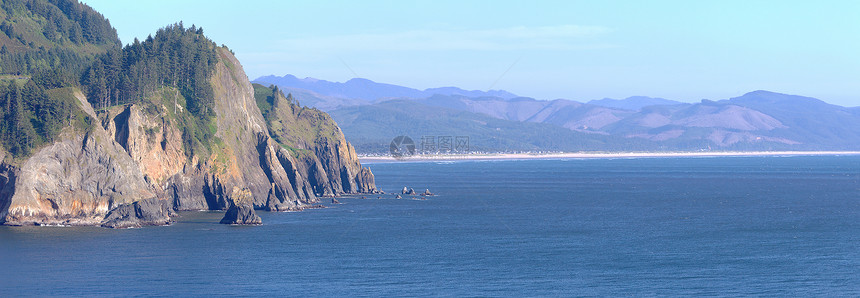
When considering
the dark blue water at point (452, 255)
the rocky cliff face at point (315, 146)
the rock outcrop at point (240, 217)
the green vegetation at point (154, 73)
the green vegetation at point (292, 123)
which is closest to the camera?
the dark blue water at point (452, 255)

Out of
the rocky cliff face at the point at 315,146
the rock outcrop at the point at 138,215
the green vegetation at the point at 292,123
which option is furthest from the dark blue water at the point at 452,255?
the green vegetation at the point at 292,123

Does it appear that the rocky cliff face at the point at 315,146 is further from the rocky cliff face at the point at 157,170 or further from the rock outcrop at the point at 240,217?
the rock outcrop at the point at 240,217

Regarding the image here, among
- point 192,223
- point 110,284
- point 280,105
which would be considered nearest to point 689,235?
point 192,223

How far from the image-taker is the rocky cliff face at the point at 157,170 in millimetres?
107500

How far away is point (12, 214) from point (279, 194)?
4591cm

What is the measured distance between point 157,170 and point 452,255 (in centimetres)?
4939

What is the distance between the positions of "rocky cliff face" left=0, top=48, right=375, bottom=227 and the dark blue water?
426 cm

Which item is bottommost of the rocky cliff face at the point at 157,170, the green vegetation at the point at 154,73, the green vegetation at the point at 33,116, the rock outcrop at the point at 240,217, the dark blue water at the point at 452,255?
the dark blue water at the point at 452,255

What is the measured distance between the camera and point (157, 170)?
12544cm

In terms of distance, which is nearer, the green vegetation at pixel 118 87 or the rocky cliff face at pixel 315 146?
the green vegetation at pixel 118 87

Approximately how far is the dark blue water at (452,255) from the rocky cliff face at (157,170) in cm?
426

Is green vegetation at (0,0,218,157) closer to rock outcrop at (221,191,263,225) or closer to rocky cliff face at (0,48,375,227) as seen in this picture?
rocky cliff face at (0,48,375,227)

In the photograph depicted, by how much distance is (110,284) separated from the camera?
248 feet

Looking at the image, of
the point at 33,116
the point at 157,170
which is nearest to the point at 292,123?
the point at 157,170
